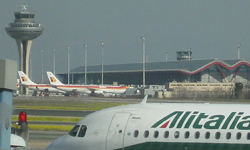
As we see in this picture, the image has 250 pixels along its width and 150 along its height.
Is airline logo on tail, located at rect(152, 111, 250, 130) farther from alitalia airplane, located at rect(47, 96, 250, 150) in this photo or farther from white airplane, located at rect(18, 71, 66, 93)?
white airplane, located at rect(18, 71, 66, 93)

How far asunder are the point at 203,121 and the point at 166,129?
1.18 meters

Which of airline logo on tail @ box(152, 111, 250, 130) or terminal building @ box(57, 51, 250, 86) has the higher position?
terminal building @ box(57, 51, 250, 86)

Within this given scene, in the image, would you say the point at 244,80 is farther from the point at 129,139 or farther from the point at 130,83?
the point at 129,139

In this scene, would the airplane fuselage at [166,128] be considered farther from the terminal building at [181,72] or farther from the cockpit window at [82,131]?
the terminal building at [181,72]

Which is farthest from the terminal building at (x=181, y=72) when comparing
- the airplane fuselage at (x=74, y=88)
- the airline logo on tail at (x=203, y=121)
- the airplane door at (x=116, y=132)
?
the airline logo on tail at (x=203, y=121)

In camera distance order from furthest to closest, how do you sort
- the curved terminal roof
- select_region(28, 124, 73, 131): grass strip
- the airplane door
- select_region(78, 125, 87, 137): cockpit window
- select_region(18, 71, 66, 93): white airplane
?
the curved terminal roof
select_region(18, 71, 66, 93): white airplane
select_region(28, 124, 73, 131): grass strip
select_region(78, 125, 87, 137): cockpit window
the airplane door

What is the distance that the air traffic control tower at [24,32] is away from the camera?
16862cm

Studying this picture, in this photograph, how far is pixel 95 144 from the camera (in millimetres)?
16688

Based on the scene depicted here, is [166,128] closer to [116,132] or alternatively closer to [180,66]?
[116,132]

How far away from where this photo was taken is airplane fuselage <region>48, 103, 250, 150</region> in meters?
15.8

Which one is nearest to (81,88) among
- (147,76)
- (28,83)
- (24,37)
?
(28,83)

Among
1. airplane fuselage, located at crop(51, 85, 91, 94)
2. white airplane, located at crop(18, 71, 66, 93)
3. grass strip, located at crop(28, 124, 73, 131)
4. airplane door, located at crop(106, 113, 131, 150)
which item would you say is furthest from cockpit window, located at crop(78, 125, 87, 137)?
white airplane, located at crop(18, 71, 66, 93)

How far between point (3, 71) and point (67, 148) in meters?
7.86

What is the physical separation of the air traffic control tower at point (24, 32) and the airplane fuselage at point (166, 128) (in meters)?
152
